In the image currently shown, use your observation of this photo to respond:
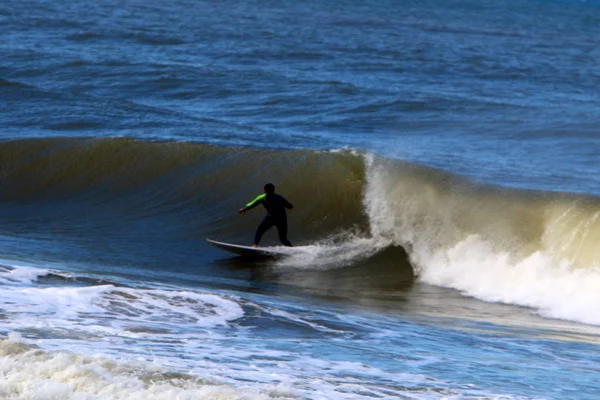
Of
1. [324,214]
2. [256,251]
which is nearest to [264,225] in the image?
[256,251]

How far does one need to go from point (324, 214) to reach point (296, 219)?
50cm

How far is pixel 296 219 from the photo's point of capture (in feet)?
61.7

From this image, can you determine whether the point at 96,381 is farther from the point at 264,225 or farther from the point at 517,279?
the point at 517,279

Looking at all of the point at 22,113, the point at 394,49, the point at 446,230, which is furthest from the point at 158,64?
the point at 446,230

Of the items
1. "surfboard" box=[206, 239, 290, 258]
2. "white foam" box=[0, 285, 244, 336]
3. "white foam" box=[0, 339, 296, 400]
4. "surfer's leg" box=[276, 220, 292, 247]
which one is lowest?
"white foam" box=[0, 339, 296, 400]

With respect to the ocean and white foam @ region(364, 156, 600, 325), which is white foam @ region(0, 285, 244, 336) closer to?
the ocean

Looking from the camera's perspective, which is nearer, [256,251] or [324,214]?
[256,251]

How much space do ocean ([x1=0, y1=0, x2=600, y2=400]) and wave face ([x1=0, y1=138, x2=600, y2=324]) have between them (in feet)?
0.16

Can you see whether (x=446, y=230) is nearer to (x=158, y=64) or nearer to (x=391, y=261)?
(x=391, y=261)

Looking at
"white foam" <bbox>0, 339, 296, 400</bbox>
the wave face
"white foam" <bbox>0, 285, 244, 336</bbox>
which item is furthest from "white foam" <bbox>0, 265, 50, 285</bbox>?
"white foam" <bbox>0, 339, 296, 400</bbox>

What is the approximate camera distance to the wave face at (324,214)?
1592 cm

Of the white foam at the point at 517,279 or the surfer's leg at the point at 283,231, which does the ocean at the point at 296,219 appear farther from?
the surfer's leg at the point at 283,231

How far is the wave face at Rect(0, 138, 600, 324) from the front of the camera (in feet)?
52.2

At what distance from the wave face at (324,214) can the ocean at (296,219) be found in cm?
5
